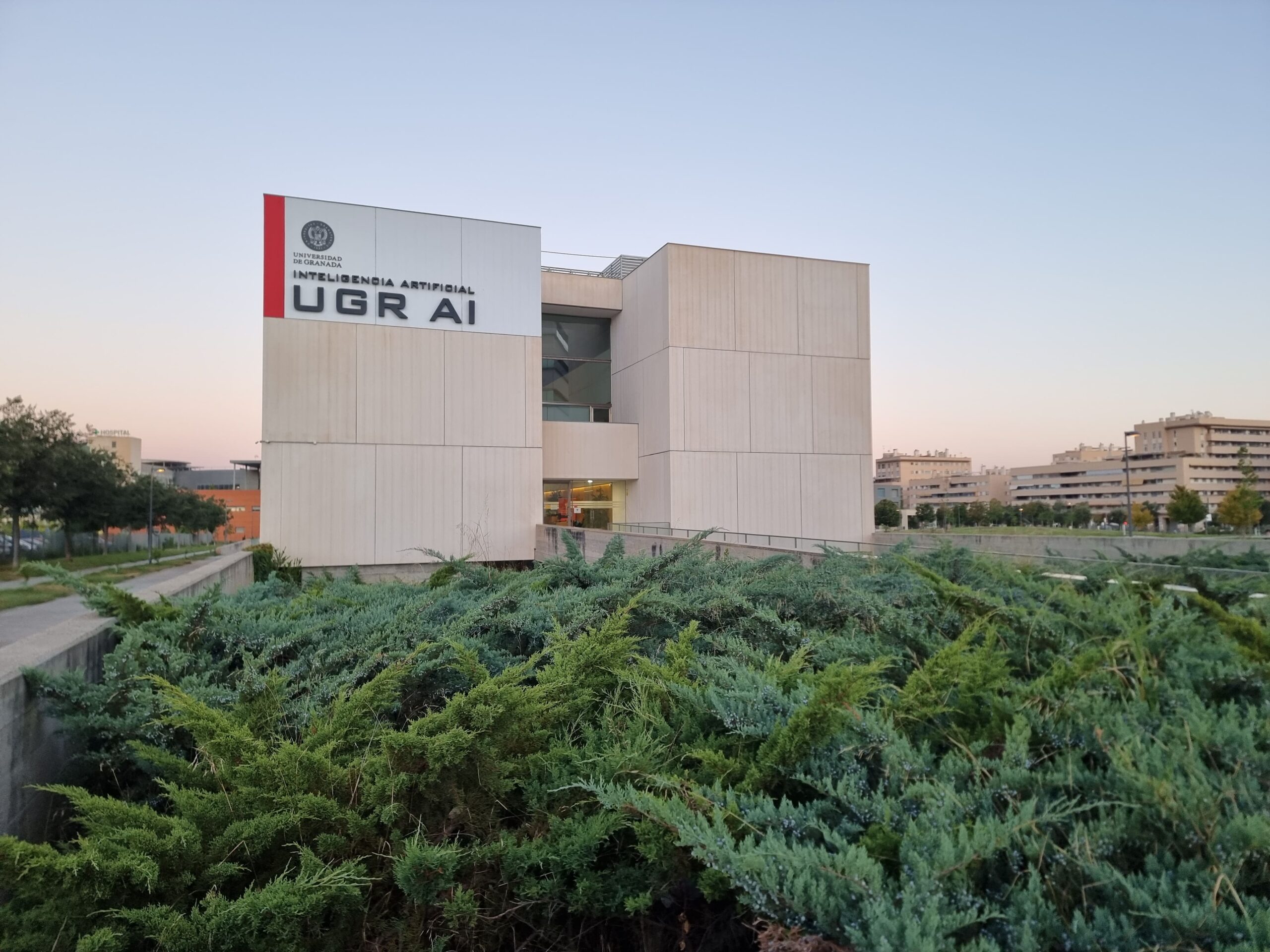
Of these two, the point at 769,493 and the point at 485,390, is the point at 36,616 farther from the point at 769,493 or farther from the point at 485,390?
the point at 769,493

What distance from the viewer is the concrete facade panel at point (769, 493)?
2648cm

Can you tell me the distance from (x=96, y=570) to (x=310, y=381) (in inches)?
893

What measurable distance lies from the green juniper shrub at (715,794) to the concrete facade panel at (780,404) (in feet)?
74.1

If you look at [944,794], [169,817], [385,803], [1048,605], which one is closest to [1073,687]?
[944,794]

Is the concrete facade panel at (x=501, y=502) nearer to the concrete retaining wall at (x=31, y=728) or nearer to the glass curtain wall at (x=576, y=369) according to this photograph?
the glass curtain wall at (x=576, y=369)

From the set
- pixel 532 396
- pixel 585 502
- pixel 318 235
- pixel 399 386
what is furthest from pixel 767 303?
pixel 318 235

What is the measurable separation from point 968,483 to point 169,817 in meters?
209

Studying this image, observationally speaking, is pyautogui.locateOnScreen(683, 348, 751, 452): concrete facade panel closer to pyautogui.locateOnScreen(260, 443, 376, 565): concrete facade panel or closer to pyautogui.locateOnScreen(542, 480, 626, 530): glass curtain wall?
pyautogui.locateOnScreen(542, 480, 626, 530): glass curtain wall

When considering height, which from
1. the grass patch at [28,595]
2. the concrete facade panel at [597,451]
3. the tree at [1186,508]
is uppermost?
the concrete facade panel at [597,451]

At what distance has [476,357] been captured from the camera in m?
25.6

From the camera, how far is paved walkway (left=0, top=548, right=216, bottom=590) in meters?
27.4

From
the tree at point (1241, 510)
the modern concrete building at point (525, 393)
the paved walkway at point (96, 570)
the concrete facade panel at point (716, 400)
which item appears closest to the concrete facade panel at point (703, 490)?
the modern concrete building at point (525, 393)

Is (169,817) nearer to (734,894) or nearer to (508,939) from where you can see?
(508,939)

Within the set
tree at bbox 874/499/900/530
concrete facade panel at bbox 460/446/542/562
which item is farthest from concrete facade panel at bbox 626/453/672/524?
tree at bbox 874/499/900/530
